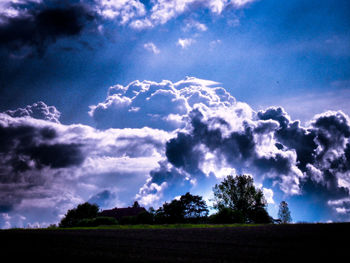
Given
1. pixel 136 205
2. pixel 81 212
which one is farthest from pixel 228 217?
pixel 136 205

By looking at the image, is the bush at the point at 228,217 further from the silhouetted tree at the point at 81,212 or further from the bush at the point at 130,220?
the silhouetted tree at the point at 81,212

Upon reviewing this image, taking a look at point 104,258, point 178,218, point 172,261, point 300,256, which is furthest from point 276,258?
point 178,218

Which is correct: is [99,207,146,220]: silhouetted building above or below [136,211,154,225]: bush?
above

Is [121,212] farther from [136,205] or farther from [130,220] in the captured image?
[130,220]

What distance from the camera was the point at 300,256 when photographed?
9.06m

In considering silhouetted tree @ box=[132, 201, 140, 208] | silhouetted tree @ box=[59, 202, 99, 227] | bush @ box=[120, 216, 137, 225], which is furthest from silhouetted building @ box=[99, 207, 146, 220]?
bush @ box=[120, 216, 137, 225]

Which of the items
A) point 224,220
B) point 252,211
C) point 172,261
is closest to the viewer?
point 172,261

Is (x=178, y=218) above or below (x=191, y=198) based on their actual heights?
below

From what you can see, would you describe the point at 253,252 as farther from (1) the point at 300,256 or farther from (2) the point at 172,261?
(2) the point at 172,261

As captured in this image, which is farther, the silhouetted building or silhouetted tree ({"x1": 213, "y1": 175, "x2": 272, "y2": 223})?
the silhouetted building

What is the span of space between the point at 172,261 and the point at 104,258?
8.48ft

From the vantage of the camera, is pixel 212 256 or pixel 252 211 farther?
pixel 252 211

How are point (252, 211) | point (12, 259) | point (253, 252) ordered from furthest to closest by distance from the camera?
1. point (252, 211)
2. point (253, 252)
3. point (12, 259)

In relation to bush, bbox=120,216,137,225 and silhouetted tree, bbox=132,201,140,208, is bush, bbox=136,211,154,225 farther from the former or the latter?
silhouetted tree, bbox=132,201,140,208
